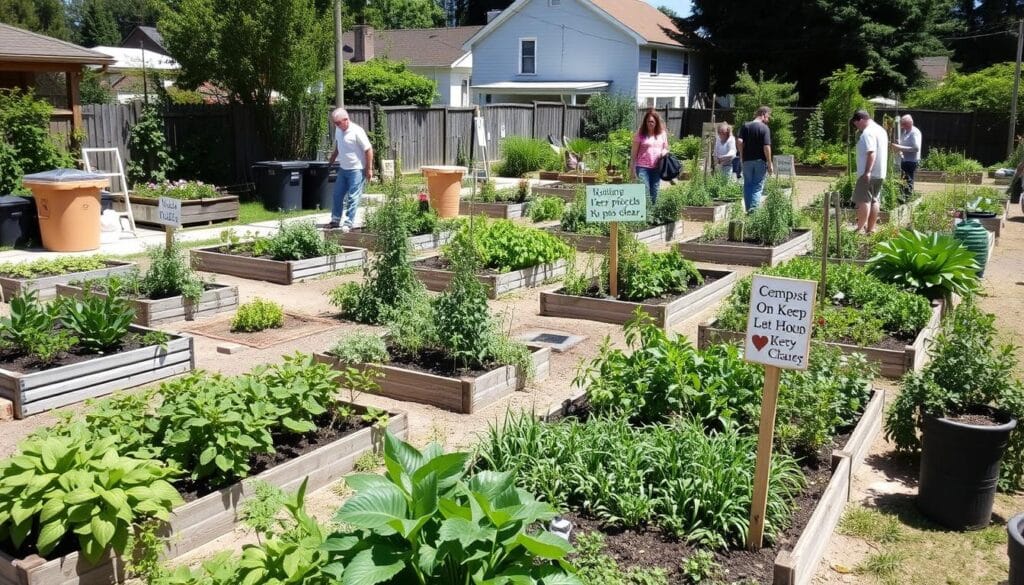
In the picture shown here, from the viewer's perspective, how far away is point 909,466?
226 inches

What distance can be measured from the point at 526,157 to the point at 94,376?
1903cm

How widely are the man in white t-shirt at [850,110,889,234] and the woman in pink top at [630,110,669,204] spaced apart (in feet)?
8.88

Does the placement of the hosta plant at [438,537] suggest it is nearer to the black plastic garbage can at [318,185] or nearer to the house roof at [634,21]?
the black plastic garbage can at [318,185]

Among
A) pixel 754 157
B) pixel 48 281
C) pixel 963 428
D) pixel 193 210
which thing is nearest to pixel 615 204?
pixel 963 428

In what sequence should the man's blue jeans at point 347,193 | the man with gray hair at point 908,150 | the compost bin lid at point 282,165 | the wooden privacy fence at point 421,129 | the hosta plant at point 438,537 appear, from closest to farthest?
the hosta plant at point 438,537 → the man's blue jeans at point 347,193 → the compost bin lid at point 282,165 → the wooden privacy fence at point 421,129 → the man with gray hair at point 908,150

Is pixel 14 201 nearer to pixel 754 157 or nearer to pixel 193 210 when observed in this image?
pixel 193 210

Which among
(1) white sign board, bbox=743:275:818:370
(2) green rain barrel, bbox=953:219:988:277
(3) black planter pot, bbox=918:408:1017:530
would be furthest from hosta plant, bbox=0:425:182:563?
(2) green rain barrel, bbox=953:219:988:277

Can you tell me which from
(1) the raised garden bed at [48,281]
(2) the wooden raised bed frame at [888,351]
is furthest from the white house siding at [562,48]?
(2) the wooden raised bed frame at [888,351]

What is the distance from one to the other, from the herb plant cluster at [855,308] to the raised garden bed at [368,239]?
203 inches

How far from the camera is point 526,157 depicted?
24.9 metres

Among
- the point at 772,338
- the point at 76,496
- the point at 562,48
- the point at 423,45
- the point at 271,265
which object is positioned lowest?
the point at 76,496

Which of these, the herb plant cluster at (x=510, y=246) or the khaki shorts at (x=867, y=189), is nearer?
the herb plant cluster at (x=510, y=246)

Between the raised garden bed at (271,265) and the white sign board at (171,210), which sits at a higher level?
the white sign board at (171,210)

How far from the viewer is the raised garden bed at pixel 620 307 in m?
8.87
